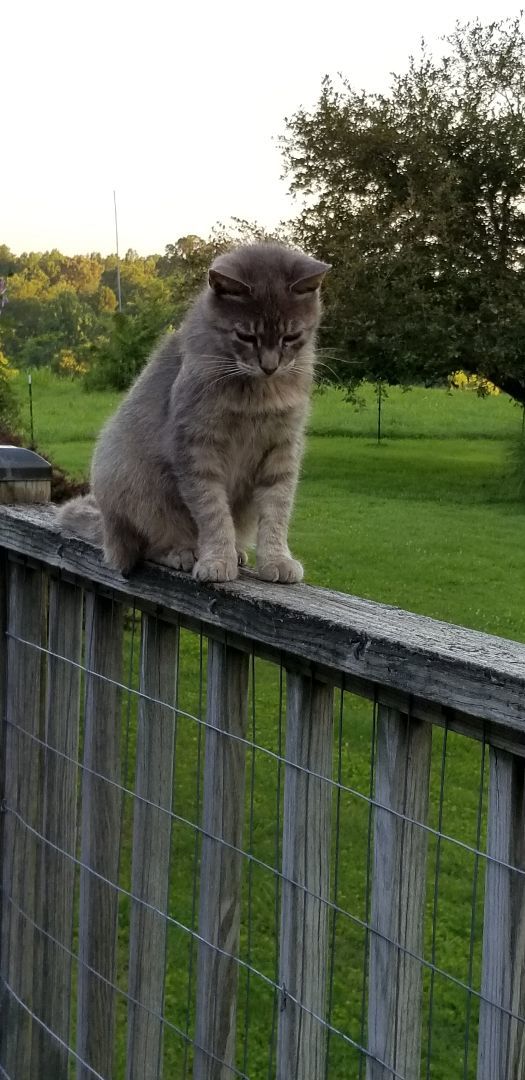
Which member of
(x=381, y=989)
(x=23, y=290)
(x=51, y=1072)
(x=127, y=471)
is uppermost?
(x=23, y=290)

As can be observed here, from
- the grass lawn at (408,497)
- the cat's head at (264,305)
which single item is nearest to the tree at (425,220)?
the grass lawn at (408,497)

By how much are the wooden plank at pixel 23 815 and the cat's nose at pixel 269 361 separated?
74cm

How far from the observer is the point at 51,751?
100 inches

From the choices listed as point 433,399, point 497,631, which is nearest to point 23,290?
point 433,399

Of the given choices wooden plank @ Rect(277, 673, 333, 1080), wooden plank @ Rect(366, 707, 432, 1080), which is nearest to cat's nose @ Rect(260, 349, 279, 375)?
wooden plank @ Rect(277, 673, 333, 1080)

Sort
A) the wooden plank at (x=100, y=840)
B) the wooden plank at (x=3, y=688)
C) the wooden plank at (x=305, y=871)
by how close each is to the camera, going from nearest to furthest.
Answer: the wooden plank at (x=305, y=871) → the wooden plank at (x=100, y=840) → the wooden plank at (x=3, y=688)

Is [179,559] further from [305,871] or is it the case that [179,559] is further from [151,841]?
[305,871]

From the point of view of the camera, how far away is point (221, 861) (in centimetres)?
198

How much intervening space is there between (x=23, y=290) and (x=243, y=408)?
118 feet

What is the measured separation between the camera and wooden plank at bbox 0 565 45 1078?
8.68 feet

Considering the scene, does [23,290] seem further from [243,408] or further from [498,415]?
[243,408]

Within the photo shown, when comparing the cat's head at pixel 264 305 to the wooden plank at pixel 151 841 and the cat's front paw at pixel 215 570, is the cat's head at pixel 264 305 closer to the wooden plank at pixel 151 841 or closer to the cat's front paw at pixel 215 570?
the cat's front paw at pixel 215 570

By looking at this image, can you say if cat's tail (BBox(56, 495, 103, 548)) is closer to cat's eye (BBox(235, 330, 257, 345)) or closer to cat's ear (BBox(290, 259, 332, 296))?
cat's eye (BBox(235, 330, 257, 345))

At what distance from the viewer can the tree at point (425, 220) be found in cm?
1992
